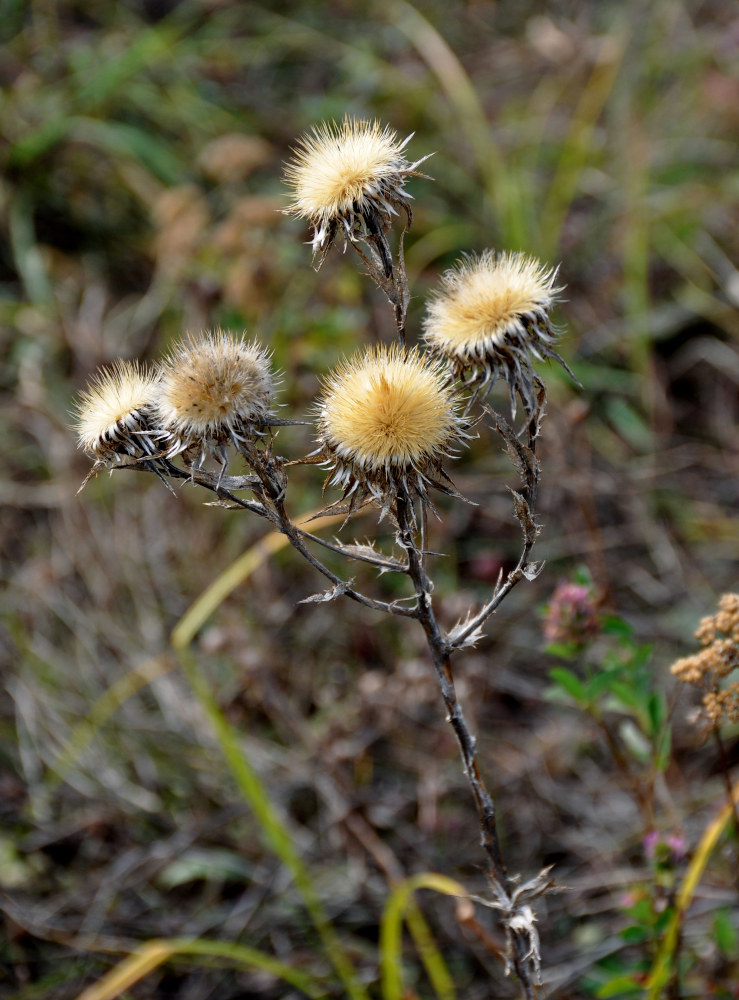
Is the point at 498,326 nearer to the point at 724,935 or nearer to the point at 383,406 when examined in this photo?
the point at 383,406

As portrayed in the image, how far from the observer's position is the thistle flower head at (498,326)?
107cm

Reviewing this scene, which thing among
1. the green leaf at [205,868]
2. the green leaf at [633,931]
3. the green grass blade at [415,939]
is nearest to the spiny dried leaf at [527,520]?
the green grass blade at [415,939]

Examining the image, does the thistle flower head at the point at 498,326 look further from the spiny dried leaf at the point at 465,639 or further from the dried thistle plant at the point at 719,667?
the dried thistle plant at the point at 719,667

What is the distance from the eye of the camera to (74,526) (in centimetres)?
331

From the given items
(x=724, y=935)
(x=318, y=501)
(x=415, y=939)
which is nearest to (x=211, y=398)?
(x=724, y=935)

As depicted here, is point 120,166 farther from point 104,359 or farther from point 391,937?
point 391,937

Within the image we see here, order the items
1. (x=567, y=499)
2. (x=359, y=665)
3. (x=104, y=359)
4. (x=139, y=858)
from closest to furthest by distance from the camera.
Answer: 1. (x=139, y=858)
2. (x=359, y=665)
3. (x=567, y=499)
4. (x=104, y=359)

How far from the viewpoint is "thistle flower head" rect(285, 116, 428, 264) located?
114cm

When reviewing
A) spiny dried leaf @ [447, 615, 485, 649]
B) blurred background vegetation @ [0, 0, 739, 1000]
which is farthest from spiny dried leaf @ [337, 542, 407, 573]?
blurred background vegetation @ [0, 0, 739, 1000]

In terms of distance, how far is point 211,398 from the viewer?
109 cm

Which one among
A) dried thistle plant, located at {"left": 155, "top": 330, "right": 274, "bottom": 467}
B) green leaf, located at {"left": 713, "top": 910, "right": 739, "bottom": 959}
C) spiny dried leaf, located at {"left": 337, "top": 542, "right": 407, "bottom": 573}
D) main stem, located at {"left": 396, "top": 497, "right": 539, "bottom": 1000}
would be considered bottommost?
green leaf, located at {"left": 713, "top": 910, "right": 739, "bottom": 959}

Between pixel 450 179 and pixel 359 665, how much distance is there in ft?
8.98

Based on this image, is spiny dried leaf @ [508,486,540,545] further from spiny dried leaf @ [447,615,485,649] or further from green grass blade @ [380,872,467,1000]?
green grass blade @ [380,872,467,1000]

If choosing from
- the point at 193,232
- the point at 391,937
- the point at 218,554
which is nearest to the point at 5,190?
the point at 193,232
